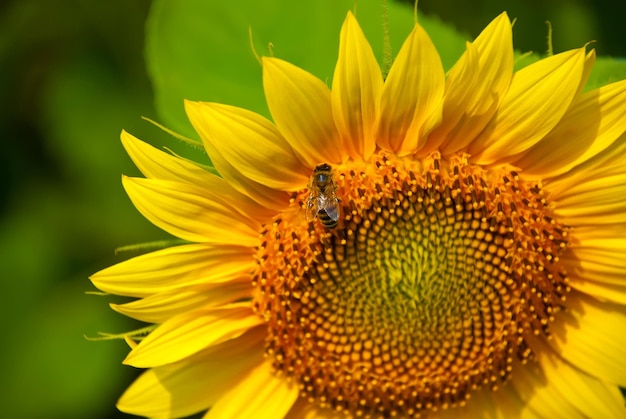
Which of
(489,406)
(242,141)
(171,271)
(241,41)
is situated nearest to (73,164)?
(241,41)

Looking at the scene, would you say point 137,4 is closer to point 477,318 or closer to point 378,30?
point 378,30

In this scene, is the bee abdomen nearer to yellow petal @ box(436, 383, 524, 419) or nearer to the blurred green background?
yellow petal @ box(436, 383, 524, 419)

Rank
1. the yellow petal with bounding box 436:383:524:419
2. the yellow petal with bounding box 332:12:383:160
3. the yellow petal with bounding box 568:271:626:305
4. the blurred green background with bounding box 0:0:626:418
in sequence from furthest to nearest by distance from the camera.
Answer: the blurred green background with bounding box 0:0:626:418 < the yellow petal with bounding box 436:383:524:419 < the yellow petal with bounding box 568:271:626:305 < the yellow petal with bounding box 332:12:383:160

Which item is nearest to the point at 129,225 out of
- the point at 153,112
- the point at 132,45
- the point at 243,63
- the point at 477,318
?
the point at 153,112

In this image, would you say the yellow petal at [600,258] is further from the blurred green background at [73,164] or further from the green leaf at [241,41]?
the blurred green background at [73,164]

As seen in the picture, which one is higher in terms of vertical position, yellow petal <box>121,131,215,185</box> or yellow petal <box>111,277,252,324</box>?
yellow petal <box>121,131,215,185</box>

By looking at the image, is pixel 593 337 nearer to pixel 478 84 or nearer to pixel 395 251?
pixel 395 251

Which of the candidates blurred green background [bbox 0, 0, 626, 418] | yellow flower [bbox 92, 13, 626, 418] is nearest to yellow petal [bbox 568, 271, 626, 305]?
yellow flower [bbox 92, 13, 626, 418]
